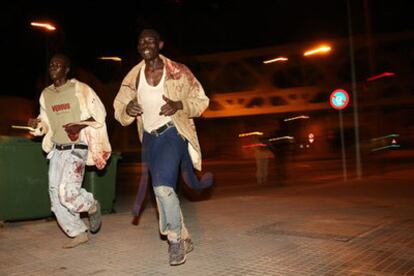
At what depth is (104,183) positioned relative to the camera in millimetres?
7707

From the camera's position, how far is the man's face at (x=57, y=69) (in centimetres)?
531

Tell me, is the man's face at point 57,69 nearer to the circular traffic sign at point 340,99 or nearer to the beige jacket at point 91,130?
the beige jacket at point 91,130

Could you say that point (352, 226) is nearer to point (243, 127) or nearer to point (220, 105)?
point (220, 105)

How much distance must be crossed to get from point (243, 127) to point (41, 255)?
121 ft

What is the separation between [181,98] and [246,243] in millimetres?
1749

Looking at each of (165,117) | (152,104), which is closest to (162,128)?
(165,117)

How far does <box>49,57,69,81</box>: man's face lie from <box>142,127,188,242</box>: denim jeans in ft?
4.52

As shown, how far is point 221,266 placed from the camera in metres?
4.44

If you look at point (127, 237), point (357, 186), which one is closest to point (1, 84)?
point (357, 186)

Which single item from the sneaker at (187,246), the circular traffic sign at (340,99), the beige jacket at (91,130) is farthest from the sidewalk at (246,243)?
the circular traffic sign at (340,99)

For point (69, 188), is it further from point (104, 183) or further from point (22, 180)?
point (104, 183)

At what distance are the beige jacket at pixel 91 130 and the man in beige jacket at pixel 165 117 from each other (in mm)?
628

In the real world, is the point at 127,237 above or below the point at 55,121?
below

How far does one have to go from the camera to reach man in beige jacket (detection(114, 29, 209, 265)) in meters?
4.42
